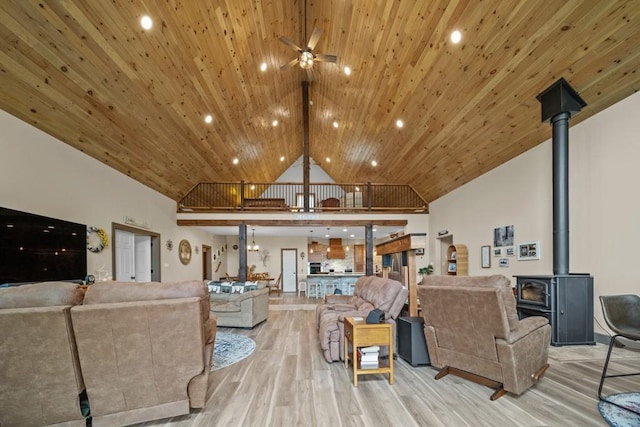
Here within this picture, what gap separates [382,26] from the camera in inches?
197

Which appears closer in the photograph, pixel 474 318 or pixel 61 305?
pixel 61 305

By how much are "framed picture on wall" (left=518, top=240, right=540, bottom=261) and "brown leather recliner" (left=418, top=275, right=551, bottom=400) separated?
2.79m

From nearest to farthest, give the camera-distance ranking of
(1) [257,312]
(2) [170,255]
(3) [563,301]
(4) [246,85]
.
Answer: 1. (3) [563,301]
2. (1) [257,312]
3. (4) [246,85]
4. (2) [170,255]

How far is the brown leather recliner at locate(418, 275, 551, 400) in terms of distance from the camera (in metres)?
2.65

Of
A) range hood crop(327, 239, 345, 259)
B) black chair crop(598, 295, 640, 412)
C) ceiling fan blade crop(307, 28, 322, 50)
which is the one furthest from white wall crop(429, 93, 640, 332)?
range hood crop(327, 239, 345, 259)

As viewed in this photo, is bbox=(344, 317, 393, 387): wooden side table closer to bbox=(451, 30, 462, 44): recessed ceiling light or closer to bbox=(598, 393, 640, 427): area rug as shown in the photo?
bbox=(598, 393, 640, 427): area rug

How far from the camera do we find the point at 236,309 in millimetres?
5980

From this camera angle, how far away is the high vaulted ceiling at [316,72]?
344 cm

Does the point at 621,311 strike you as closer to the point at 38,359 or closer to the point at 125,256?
the point at 38,359

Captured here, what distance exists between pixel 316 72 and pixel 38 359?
7.17m

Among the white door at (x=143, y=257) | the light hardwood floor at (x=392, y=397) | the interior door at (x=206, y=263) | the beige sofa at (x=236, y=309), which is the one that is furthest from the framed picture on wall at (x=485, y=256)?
the interior door at (x=206, y=263)

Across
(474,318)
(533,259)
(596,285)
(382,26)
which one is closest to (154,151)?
(382,26)

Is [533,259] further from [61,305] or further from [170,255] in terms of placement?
[170,255]

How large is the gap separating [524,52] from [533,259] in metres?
3.27
